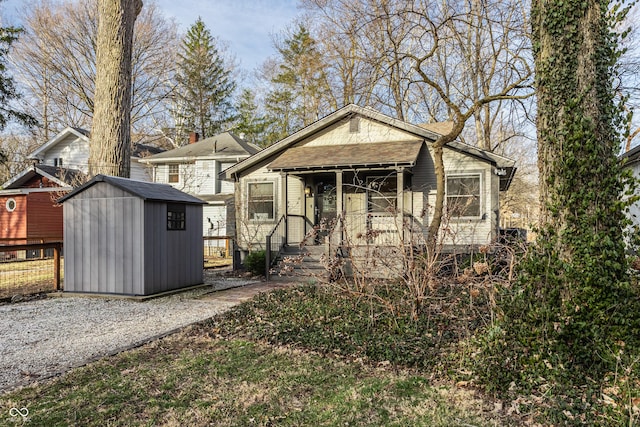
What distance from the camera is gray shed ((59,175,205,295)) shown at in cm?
795

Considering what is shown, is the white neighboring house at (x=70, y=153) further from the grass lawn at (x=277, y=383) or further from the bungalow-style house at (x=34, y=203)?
the grass lawn at (x=277, y=383)

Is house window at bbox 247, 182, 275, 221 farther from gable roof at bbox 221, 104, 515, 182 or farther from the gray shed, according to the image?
the gray shed

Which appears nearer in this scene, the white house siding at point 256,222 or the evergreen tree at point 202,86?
the white house siding at point 256,222

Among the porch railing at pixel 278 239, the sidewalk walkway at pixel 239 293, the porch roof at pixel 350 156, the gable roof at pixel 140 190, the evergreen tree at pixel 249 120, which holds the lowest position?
the sidewalk walkway at pixel 239 293

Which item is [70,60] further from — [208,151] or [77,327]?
[77,327]

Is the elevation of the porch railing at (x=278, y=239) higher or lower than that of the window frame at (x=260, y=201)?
lower

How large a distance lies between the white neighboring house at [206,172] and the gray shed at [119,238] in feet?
42.9

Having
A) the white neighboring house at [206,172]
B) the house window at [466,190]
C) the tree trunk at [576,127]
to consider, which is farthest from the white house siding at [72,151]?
the tree trunk at [576,127]

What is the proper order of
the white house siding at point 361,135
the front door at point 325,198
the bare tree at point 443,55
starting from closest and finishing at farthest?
1. the bare tree at point 443,55
2. the white house siding at point 361,135
3. the front door at point 325,198

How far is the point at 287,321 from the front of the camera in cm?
581

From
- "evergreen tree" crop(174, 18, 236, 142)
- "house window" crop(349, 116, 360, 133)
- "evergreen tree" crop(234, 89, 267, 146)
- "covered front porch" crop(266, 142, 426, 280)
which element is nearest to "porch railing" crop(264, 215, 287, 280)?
"covered front porch" crop(266, 142, 426, 280)

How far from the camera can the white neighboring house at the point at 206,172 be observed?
21.8 m

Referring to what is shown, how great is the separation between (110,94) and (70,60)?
20101 mm

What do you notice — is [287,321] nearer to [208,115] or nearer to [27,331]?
[27,331]
